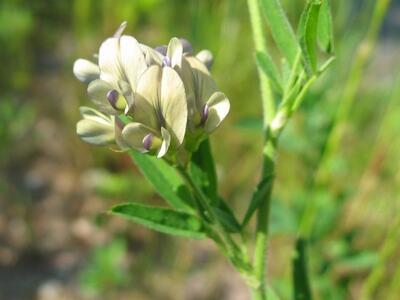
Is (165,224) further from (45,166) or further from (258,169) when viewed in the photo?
(45,166)

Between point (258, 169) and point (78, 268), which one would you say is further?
point (258, 169)

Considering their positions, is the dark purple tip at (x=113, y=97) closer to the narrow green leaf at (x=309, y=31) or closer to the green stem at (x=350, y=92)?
the narrow green leaf at (x=309, y=31)

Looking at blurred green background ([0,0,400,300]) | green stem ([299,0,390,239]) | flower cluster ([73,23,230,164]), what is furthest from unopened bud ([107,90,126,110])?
blurred green background ([0,0,400,300])

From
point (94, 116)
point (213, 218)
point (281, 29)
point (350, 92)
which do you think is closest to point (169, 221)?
point (213, 218)

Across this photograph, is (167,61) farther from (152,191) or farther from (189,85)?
(152,191)

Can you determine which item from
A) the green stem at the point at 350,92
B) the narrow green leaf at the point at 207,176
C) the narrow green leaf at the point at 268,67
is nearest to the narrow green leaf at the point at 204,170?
the narrow green leaf at the point at 207,176

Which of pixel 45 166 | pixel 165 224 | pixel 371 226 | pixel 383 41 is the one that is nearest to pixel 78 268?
pixel 45 166
